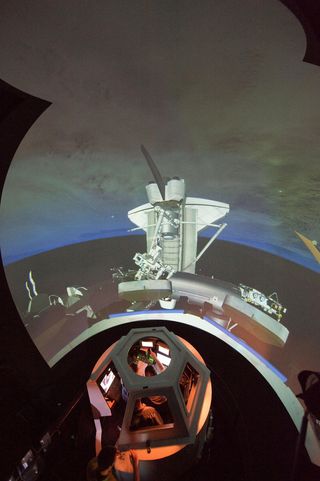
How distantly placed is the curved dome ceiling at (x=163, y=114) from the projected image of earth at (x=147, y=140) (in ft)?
0.08

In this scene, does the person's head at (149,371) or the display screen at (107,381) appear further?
the person's head at (149,371)

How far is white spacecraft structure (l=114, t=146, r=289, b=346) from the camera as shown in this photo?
6648 millimetres

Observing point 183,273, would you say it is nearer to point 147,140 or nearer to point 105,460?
point 147,140

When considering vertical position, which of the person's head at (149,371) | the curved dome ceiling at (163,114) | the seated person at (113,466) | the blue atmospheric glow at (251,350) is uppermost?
the curved dome ceiling at (163,114)

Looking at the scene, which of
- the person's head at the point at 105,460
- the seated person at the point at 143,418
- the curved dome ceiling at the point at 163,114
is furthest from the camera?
the seated person at the point at 143,418

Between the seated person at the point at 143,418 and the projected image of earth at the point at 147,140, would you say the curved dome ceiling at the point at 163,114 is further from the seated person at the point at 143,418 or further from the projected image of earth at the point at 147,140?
the seated person at the point at 143,418

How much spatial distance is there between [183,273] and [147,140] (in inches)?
156

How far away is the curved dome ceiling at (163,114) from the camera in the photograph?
3670mm

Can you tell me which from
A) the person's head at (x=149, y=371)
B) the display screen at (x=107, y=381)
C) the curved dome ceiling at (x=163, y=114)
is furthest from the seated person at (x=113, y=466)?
the curved dome ceiling at (x=163, y=114)

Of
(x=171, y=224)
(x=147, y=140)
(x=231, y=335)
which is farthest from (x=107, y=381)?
(x=147, y=140)

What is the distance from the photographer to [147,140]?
5.76m

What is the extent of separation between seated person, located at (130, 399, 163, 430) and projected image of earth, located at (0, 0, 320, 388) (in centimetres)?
331

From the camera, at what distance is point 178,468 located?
197 inches

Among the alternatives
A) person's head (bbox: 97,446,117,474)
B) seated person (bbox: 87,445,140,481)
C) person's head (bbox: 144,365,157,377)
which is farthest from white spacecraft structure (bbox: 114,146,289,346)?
person's head (bbox: 97,446,117,474)
